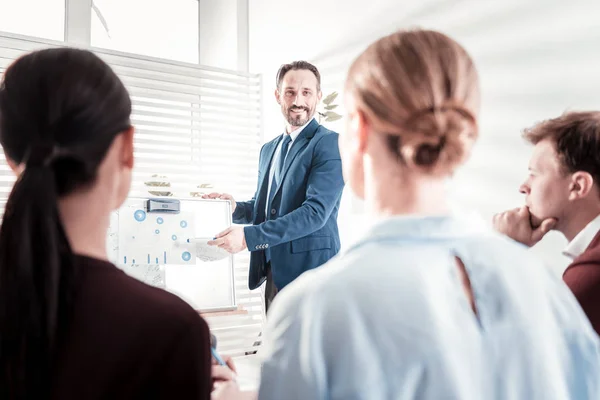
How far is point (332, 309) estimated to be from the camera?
63 cm

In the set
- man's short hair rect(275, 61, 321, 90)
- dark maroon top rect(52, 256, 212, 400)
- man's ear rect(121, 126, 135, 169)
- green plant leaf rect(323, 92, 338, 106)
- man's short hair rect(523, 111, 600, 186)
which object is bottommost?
dark maroon top rect(52, 256, 212, 400)

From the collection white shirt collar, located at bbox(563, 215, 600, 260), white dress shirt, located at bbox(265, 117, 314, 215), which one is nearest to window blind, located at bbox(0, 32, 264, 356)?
white dress shirt, located at bbox(265, 117, 314, 215)

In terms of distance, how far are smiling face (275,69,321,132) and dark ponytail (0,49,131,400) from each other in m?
2.18

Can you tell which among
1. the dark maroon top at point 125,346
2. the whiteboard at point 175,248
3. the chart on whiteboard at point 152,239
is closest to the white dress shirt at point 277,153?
the whiteboard at point 175,248

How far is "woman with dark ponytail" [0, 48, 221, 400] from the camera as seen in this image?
0.67 m

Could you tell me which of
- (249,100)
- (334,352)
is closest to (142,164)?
(249,100)

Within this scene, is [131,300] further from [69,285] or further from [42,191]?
[42,191]

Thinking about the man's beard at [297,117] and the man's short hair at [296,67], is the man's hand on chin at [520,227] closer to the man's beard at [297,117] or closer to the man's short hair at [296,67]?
the man's beard at [297,117]

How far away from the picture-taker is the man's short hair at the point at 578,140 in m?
1.35

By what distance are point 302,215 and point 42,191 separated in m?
1.92

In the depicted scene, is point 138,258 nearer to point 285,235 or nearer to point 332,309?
point 285,235

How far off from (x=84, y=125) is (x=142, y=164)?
289 cm

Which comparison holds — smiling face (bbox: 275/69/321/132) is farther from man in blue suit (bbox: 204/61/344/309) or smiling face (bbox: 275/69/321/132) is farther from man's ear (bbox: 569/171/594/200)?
man's ear (bbox: 569/171/594/200)

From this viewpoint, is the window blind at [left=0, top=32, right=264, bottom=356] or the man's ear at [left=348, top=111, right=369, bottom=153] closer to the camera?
the man's ear at [left=348, top=111, right=369, bottom=153]
